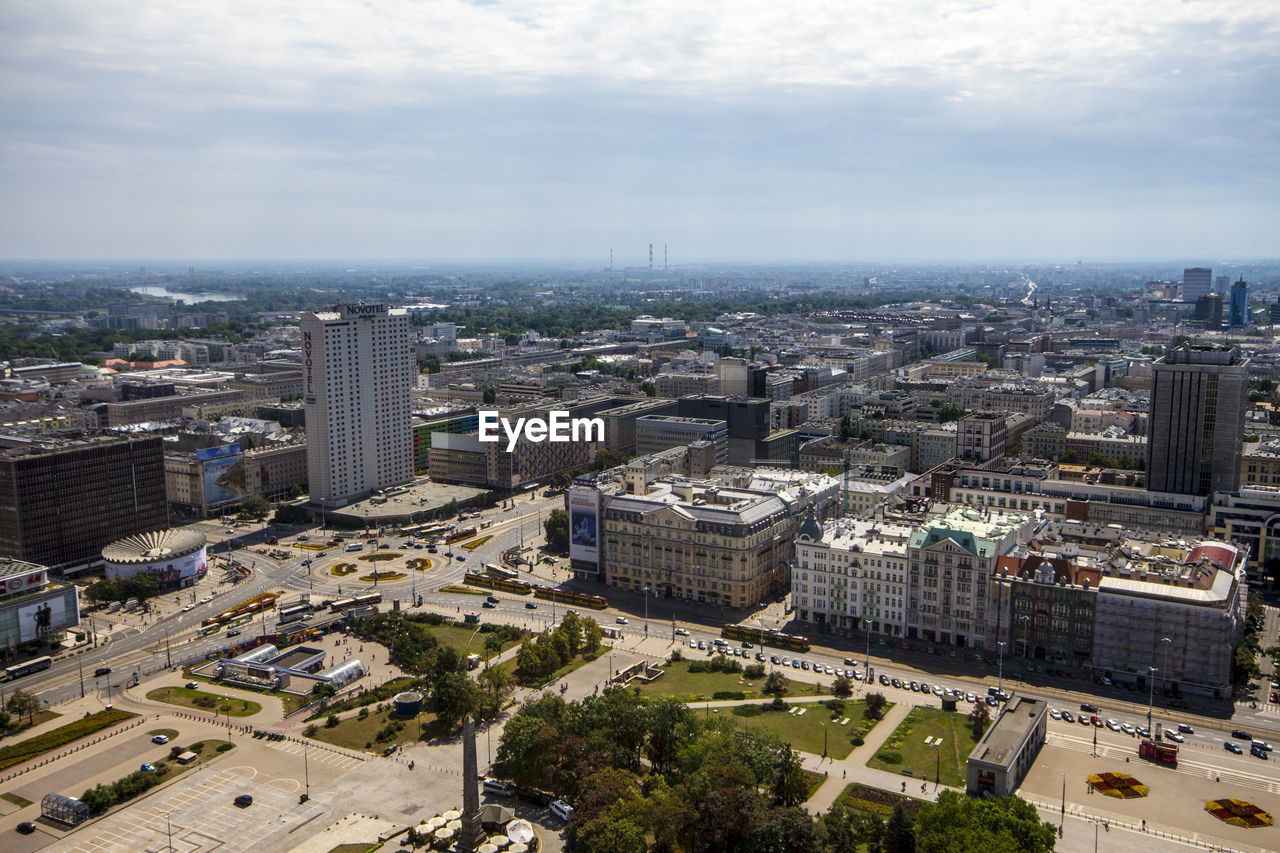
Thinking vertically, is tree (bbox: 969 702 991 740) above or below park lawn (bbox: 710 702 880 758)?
above

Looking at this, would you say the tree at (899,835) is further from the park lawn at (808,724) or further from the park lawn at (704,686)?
the park lawn at (704,686)

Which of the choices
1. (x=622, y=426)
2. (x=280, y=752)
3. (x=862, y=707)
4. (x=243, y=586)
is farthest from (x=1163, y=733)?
(x=622, y=426)

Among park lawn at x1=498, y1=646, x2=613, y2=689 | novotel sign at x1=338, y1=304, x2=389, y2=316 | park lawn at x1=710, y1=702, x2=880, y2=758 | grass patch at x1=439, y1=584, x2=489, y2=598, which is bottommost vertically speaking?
grass patch at x1=439, y1=584, x2=489, y2=598

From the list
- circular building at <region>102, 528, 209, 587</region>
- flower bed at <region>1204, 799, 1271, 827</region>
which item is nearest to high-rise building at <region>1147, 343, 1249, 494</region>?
flower bed at <region>1204, 799, 1271, 827</region>

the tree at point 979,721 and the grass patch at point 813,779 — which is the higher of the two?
the tree at point 979,721

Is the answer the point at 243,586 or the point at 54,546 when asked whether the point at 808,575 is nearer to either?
the point at 243,586

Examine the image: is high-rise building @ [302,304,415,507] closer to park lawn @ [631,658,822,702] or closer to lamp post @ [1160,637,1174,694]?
park lawn @ [631,658,822,702]

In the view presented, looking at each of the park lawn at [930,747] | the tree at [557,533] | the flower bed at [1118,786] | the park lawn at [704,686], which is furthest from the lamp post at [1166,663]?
the tree at [557,533]
